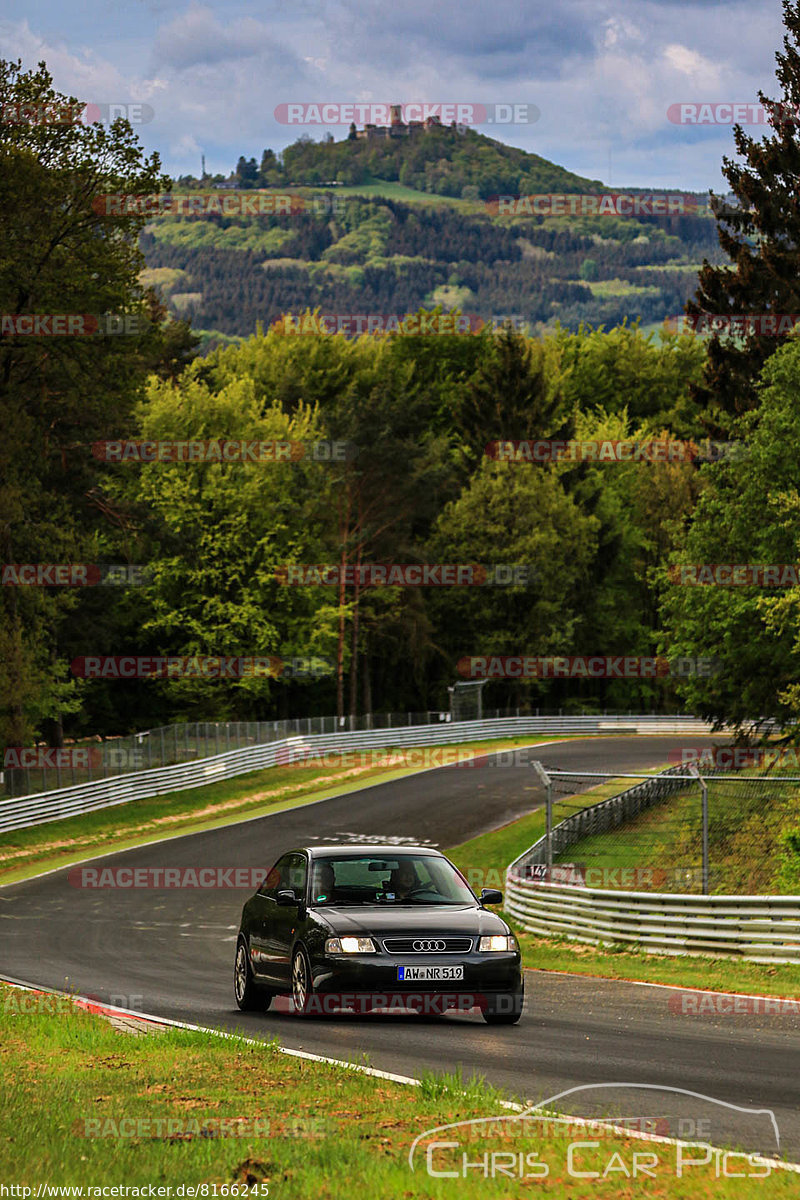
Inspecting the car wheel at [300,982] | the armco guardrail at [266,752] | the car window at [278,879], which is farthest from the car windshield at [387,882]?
the armco guardrail at [266,752]

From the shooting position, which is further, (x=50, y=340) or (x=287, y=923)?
(x=50, y=340)

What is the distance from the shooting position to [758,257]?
4891cm

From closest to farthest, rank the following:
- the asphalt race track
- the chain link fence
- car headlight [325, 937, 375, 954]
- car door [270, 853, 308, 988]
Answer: the asphalt race track → car headlight [325, 937, 375, 954] → car door [270, 853, 308, 988] → the chain link fence

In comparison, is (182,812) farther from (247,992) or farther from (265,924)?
(265,924)

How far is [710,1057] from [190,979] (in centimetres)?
922

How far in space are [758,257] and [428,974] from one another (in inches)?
1595

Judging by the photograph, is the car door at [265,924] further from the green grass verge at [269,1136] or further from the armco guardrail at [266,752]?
the armco guardrail at [266,752]

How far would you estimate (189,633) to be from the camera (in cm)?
7475

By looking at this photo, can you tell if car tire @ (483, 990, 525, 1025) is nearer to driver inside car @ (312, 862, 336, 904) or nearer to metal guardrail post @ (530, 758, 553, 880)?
driver inside car @ (312, 862, 336, 904)

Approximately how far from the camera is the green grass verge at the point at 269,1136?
21.0 feet

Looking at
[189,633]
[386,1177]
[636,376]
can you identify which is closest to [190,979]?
[386,1177]

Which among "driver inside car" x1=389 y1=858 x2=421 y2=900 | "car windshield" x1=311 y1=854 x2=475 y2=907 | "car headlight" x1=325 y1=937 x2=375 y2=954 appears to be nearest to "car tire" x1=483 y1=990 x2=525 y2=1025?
"car windshield" x1=311 y1=854 x2=475 y2=907

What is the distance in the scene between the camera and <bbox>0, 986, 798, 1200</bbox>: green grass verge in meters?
6.40

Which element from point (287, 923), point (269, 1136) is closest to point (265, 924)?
point (287, 923)
